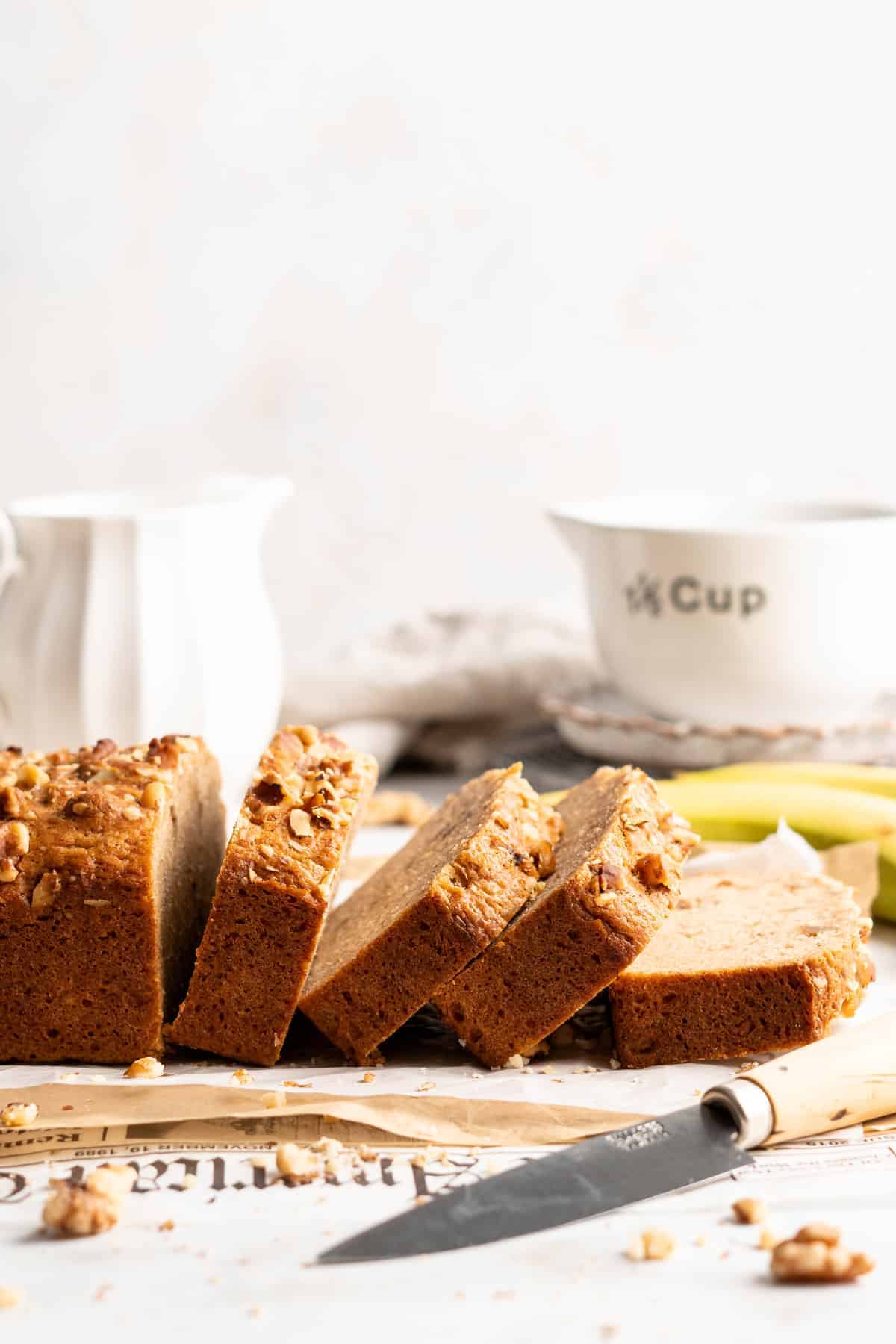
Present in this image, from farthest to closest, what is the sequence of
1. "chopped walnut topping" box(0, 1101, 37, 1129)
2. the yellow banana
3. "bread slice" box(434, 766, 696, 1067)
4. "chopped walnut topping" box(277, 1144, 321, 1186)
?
1. the yellow banana
2. "bread slice" box(434, 766, 696, 1067)
3. "chopped walnut topping" box(0, 1101, 37, 1129)
4. "chopped walnut topping" box(277, 1144, 321, 1186)

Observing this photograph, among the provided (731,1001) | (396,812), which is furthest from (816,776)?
(731,1001)

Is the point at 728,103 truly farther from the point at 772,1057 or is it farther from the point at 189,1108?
the point at 189,1108

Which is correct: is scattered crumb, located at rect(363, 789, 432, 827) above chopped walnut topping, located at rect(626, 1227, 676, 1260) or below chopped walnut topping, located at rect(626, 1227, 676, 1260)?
below

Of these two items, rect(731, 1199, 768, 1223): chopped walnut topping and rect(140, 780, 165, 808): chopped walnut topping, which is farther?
rect(140, 780, 165, 808): chopped walnut topping

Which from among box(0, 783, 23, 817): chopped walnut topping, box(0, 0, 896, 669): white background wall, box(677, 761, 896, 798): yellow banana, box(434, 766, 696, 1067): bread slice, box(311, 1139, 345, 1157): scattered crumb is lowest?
box(677, 761, 896, 798): yellow banana

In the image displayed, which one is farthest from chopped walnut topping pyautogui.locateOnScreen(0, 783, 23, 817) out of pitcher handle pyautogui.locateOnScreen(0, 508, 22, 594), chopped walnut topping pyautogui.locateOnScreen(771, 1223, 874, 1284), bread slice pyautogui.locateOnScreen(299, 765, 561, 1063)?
chopped walnut topping pyautogui.locateOnScreen(771, 1223, 874, 1284)

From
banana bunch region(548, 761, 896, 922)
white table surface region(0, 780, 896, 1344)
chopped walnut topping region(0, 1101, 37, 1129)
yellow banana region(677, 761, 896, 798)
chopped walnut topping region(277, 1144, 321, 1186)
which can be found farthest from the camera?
yellow banana region(677, 761, 896, 798)

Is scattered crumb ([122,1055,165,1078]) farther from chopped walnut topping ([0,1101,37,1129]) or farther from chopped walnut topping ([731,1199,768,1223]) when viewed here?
chopped walnut topping ([731,1199,768,1223])
